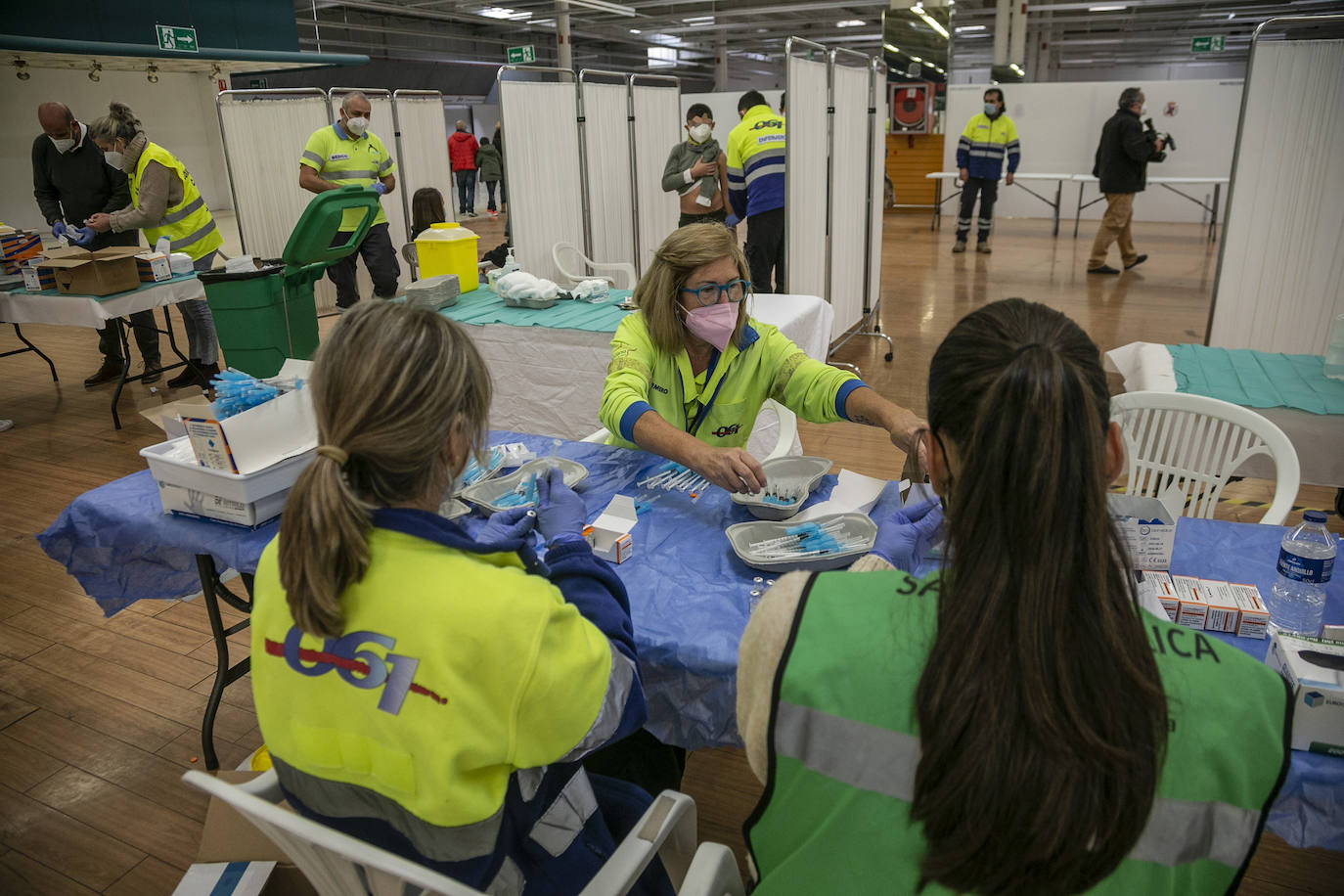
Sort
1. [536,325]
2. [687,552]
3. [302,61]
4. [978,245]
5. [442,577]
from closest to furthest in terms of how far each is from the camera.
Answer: [442,577] → [687,552] → [536,325] → [302,61] → [978,245]

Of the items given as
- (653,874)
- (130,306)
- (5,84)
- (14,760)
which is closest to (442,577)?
(653,874)

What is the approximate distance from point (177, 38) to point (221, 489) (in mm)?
7305

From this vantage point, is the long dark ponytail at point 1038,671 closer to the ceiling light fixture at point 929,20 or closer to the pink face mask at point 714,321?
the pink face mask at point 714,321

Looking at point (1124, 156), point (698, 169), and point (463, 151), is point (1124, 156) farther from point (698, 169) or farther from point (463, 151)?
point (463, 151)

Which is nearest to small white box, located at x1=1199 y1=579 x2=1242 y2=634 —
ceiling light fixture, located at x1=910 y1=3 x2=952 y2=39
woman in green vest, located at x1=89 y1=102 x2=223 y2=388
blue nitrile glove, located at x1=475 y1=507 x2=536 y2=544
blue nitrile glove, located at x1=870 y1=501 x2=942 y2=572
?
blue nitrile glove, located at x1=870 y1=501 x2=942 y2=572

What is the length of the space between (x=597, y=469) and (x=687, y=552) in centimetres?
47

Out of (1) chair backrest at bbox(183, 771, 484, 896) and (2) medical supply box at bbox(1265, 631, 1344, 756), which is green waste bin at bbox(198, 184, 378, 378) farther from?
(2) medical supply box at bbox(1265, 631, 1344, 756)

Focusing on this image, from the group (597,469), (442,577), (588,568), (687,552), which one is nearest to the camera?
(442,577)

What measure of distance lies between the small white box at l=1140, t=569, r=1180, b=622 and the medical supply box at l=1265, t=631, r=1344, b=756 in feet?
0.70

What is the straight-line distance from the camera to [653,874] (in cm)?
120

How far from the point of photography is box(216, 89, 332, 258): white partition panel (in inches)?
237

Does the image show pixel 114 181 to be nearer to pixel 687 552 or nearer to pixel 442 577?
pixel 687 552

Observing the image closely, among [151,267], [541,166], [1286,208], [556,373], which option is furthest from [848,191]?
[151,267]

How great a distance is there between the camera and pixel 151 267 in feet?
14.8
